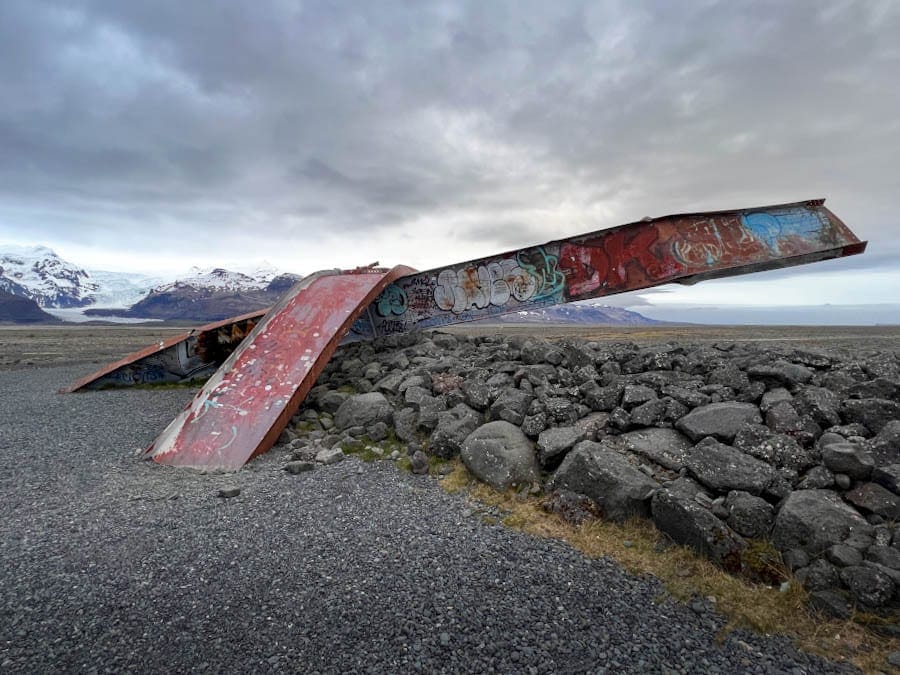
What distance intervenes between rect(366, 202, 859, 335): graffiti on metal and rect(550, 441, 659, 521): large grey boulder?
478cm

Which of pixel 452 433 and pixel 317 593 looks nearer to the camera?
pixel 317 593

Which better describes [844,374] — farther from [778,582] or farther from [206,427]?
[206,427]

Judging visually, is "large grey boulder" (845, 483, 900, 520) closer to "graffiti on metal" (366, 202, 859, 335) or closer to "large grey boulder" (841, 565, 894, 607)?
"large grey boulder" (841, 565, 894, 607)

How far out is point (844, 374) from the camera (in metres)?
5.09

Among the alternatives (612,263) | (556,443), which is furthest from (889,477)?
(612,263)

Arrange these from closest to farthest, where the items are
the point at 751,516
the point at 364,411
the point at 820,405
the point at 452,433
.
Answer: the point at 751,516 < the point at 820,405 < the point at 452,433 < the point at 364,411

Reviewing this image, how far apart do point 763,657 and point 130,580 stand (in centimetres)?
459

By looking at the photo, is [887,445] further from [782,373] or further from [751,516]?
[782,373]

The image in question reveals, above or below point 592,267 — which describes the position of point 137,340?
below

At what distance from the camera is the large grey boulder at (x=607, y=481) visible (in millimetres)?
4137

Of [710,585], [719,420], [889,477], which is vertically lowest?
[710,585]

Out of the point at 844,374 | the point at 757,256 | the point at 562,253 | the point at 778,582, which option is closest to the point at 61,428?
the point at 562,253

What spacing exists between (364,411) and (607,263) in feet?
18.2

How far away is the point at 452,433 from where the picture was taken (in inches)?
231
